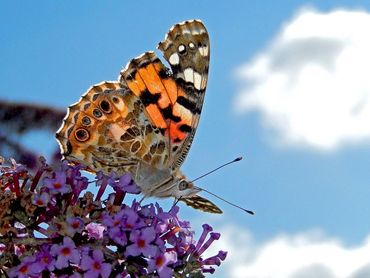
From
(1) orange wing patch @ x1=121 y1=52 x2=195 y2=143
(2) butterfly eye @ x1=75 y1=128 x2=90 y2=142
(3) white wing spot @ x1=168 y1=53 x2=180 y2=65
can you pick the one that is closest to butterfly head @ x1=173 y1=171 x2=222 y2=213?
(1) orange wing patch @ x1=121 y1=52 x2=195 y2=143

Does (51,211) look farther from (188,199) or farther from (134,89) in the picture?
(134,89)

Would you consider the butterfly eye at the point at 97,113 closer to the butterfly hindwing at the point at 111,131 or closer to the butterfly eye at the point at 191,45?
the butterfly hindwing at the point at 111,131

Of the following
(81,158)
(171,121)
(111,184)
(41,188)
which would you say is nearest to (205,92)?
(171,121)

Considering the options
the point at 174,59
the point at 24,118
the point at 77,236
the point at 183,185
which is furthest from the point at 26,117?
the point at 77,236

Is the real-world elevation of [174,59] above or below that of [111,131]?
above

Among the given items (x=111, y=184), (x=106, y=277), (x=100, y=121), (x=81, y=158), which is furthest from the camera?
(x=100, y=121)

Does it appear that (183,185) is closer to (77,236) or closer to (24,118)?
(77,236)

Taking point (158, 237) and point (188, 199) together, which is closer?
point (158, 237)
